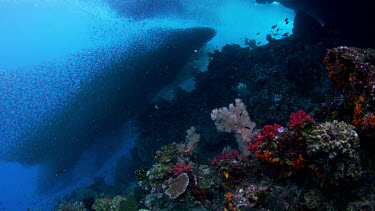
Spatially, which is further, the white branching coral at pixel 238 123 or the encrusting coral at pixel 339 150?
the white branching coral at pixel 238 123

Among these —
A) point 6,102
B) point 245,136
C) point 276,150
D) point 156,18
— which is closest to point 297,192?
point 276,150

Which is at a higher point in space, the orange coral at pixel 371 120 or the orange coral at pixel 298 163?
the orange coral at pixel 371 120

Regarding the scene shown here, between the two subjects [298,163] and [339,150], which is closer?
[339,150]

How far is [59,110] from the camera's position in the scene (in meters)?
23.2

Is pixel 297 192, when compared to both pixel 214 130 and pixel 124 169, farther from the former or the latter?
pixel 124 169

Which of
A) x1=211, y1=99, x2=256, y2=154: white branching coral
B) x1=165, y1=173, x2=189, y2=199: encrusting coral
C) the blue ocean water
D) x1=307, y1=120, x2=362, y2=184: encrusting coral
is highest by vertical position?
the blue ocean water

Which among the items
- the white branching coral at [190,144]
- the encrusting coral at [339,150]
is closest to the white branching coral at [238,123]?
the white branching coral at [190,144]

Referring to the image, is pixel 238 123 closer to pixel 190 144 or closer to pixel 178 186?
pixel 190 144

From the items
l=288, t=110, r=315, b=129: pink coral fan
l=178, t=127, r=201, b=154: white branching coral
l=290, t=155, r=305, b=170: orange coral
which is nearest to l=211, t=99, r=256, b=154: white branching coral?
l=178, t=127, r=201, b=154: white branching coral

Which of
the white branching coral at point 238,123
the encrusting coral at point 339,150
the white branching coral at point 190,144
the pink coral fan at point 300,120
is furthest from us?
the white branching coral at point 190,144

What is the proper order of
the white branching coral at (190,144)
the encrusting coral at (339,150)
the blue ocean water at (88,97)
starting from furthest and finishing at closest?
the blue ocean water at (88,97) < the white branching coral at (190,144) < the encrusting coral at (339,150)

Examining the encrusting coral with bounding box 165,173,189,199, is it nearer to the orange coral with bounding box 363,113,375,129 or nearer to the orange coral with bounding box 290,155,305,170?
the orange coral with bounding box 290,155,305,170

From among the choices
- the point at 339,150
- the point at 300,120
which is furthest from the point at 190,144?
the point at 339,150

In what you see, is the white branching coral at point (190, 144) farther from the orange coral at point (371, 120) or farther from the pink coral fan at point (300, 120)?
the orange coral at point (371, 120)
